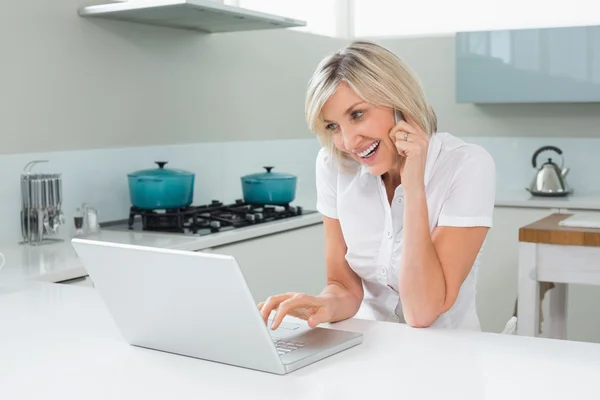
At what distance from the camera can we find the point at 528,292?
2.88m

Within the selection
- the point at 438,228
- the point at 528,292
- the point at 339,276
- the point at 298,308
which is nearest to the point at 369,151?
the point at 438,228

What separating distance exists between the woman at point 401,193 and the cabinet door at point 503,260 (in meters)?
2.11

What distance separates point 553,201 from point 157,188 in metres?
2.02

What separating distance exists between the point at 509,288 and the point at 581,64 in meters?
1.21

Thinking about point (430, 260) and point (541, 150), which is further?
point (541, 150)

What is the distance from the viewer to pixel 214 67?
155 inches

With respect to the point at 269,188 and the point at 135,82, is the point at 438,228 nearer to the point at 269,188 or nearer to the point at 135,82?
the point at 269,188

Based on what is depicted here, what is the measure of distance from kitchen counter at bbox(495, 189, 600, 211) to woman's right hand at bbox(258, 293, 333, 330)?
2.54m

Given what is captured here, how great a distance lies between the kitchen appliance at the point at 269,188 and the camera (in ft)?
11.7

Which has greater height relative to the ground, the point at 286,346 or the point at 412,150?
the point at 412,150

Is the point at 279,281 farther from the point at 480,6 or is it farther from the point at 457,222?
the point at 480,6

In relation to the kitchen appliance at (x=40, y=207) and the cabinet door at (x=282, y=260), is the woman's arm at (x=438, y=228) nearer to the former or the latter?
the cabinet door at (x=282, y=260)

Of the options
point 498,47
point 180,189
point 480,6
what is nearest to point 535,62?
point 498,47

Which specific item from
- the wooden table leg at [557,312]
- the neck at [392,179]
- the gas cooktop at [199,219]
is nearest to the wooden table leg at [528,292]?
the wooden table leg at [557,312]
